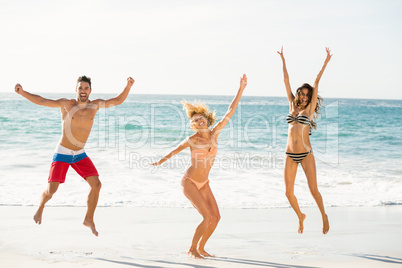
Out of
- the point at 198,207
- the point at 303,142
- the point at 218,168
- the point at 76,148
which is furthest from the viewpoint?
the point at 218,168

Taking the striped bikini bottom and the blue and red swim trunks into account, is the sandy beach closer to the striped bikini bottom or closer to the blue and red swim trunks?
the blue and red swim trunks

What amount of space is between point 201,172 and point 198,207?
0.42 m

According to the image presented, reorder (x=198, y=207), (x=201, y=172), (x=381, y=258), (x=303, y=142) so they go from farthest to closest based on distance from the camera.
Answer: (x=303, y=142), (x=381, y=258), (x=201, y=172), (x=198, y=207)

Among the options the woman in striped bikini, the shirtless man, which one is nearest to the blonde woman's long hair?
the shirtless man

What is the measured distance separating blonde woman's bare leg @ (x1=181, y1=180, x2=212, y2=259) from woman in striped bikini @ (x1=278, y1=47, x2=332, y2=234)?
55.0 inches

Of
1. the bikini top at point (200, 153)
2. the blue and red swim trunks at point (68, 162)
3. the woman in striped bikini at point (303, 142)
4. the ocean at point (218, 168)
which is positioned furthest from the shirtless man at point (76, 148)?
the ocean at point (218, 168)

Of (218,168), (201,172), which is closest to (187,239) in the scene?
(201,172)

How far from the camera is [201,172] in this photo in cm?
541

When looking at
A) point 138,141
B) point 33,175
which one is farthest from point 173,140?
point 33,175

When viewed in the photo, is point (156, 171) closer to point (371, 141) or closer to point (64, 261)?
point (64, 261)

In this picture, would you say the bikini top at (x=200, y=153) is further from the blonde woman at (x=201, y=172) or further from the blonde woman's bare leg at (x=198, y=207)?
the blonde woman's bare leg at (x=198, y=207)

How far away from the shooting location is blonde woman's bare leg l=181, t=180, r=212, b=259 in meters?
5.30

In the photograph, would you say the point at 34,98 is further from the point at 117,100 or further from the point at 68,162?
the point at 117,100

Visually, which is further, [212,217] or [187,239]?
[187,239]
